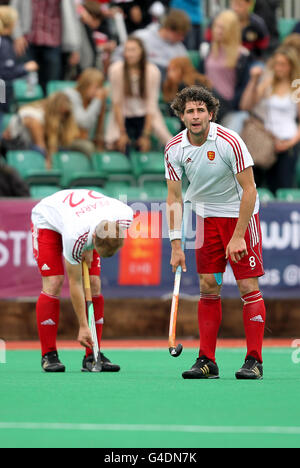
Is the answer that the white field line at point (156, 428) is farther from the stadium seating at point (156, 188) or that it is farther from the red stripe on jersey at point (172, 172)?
the stadium seating at point (156, 188)

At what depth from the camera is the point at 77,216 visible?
758 cm

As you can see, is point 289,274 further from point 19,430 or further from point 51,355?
point 19,430

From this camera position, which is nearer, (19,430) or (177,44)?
(19,430)

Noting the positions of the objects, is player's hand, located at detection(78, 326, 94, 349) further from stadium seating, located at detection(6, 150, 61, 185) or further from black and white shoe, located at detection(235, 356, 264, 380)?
stadium seating, located at detection(6, 150, 61, 185)

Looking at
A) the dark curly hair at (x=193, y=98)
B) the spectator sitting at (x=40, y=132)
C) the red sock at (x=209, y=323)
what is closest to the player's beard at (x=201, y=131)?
the dark curly hair at (x=193, y=98)

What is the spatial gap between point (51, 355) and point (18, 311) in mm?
3838

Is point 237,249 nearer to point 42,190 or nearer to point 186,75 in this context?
point 42,190

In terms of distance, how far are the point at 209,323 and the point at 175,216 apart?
0.78 m

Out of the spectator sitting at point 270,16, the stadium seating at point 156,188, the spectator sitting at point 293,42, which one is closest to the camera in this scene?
the stadium seating at point 156,188

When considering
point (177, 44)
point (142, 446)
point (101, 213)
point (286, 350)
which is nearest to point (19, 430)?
point (142, 446)

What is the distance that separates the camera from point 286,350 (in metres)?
10.7

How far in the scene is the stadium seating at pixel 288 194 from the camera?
13.2 metres

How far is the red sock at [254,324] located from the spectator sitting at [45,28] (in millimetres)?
7427

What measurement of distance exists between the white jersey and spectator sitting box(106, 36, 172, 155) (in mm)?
5538
